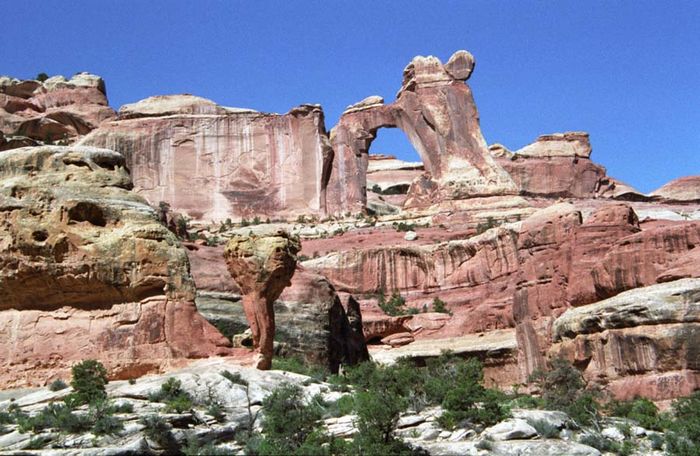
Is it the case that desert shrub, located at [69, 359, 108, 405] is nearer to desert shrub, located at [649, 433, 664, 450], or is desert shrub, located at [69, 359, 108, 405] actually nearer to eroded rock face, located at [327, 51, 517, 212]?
desert shrub, located at [649, 433, 664, 450]

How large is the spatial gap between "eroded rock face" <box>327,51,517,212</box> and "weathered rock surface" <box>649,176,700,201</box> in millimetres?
43077

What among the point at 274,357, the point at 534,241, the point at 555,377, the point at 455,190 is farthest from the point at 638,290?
the point at 455,190

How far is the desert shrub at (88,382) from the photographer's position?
27422 millimetres

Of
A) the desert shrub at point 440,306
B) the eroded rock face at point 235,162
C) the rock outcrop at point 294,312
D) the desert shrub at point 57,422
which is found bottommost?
the desert shrub at point 57,422

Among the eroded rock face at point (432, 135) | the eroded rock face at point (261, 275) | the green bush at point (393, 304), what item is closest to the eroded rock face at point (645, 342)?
the eroded rock face at point (261, 275)

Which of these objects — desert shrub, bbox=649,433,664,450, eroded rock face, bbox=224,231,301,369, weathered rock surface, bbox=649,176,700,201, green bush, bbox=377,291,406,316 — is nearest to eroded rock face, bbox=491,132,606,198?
weathered rock surface, bbox=649,176,700,201

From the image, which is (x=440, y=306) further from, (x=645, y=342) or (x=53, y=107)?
(x=53, y=107)

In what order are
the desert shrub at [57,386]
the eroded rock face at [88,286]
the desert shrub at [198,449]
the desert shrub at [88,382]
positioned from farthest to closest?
the eroded rock face at [88,286] < the desert shrub at [57,386] < the desert shrub at [88,382] < the desert shrub at [198,449]

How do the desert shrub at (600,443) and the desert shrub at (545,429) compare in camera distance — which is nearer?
the desert shrub at (545,429)

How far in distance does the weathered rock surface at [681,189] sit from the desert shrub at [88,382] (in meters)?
102

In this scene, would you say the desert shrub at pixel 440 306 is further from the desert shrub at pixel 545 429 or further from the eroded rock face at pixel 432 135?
the desert shrub at pixel 545 429

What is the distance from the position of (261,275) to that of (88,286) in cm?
420

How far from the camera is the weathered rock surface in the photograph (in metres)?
125

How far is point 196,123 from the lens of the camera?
88.2 meters
